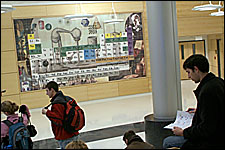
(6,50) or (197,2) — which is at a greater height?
(197,2)

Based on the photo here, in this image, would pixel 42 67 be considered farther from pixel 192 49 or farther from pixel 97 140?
pixel 192 49

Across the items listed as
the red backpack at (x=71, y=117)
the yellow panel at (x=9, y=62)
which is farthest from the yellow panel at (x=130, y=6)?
the red backpack at (x=71, y=117)

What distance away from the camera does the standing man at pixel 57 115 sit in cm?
452

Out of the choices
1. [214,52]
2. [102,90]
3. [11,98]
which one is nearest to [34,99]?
[11,98]

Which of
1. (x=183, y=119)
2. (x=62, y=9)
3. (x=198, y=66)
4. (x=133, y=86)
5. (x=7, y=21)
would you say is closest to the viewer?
(x=198, y=66)

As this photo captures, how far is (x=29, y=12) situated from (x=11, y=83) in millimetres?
2678

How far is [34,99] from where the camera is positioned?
38.3 feet

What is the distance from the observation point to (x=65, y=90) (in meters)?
12.1

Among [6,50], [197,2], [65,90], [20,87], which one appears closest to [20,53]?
[6,50]

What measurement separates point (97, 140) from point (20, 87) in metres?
5.57

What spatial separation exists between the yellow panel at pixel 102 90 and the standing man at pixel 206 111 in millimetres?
9122

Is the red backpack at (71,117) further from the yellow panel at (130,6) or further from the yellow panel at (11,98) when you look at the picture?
the yellow panel at (130,6)

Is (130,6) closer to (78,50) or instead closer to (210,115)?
(78,50)

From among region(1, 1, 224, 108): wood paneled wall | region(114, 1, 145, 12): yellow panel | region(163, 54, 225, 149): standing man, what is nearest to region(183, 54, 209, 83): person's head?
region(163, 54, 225, 149): standing man
